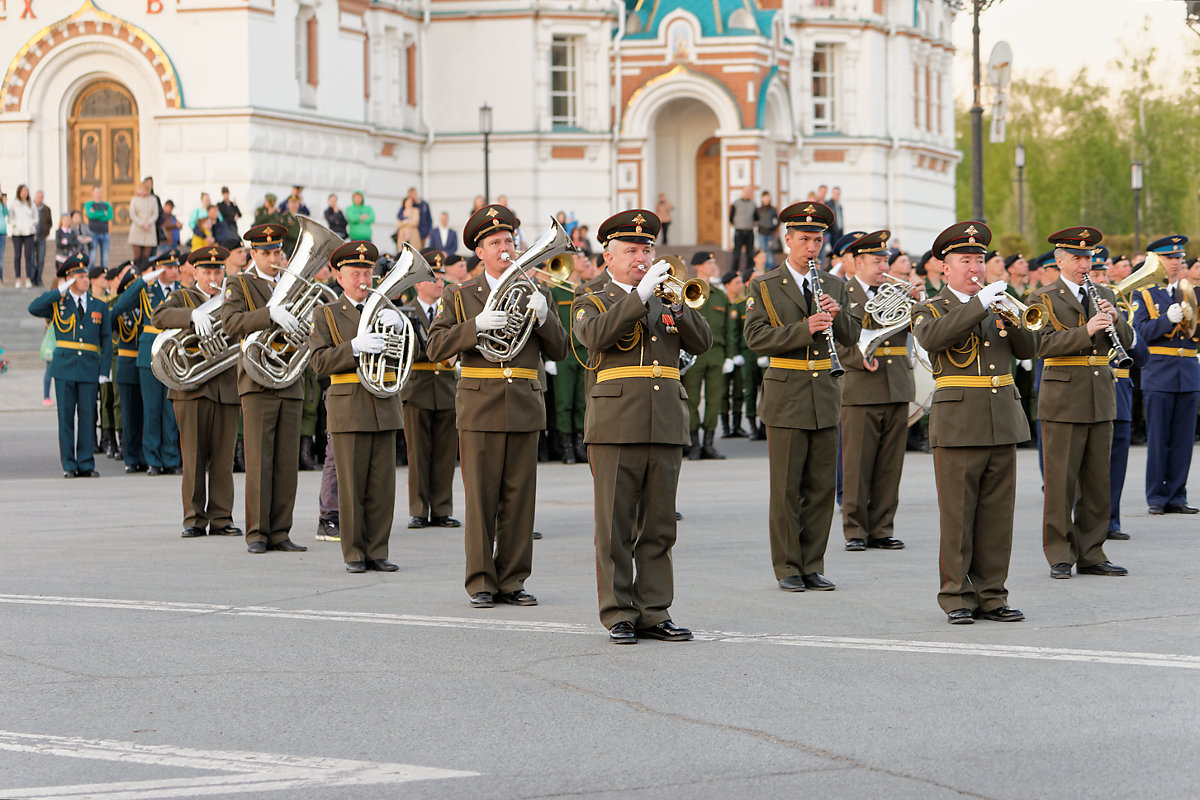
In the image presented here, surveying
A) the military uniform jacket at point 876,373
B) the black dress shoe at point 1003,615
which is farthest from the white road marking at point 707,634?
the military uniform jacket at point 876,373

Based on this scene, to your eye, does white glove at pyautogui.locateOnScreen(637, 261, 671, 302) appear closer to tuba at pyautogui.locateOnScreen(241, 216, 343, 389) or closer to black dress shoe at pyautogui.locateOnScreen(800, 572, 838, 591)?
black dress shoe at pyautogui.locateOnScreen(800, 572, 838, 591)

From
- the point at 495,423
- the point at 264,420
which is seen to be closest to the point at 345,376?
the point at 264,420

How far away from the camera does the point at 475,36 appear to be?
147 ft

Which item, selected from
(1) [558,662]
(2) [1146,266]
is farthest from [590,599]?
(2) [1146,266]

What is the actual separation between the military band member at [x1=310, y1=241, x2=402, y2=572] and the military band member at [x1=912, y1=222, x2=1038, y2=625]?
3658 mm

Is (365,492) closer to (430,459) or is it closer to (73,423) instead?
(430,459)

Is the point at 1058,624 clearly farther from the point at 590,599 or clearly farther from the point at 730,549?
the point at 730,549

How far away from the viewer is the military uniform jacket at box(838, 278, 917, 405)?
44.3 ft

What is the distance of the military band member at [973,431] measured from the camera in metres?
9.77

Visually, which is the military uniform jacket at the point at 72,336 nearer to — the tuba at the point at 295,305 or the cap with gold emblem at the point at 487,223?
the tuba at the point at 295,305

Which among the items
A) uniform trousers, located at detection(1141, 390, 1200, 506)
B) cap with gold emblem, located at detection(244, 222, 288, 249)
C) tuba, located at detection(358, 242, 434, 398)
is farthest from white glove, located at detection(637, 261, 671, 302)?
uniform trousers, located at detection(1141, 390, 1200, 506)

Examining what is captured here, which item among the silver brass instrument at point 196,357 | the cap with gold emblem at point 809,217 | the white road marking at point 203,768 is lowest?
the white road marking at point 203,768

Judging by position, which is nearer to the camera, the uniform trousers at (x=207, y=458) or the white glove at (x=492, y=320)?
the white glove at (x=492, y=320)

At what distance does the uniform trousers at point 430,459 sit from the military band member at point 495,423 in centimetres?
386
